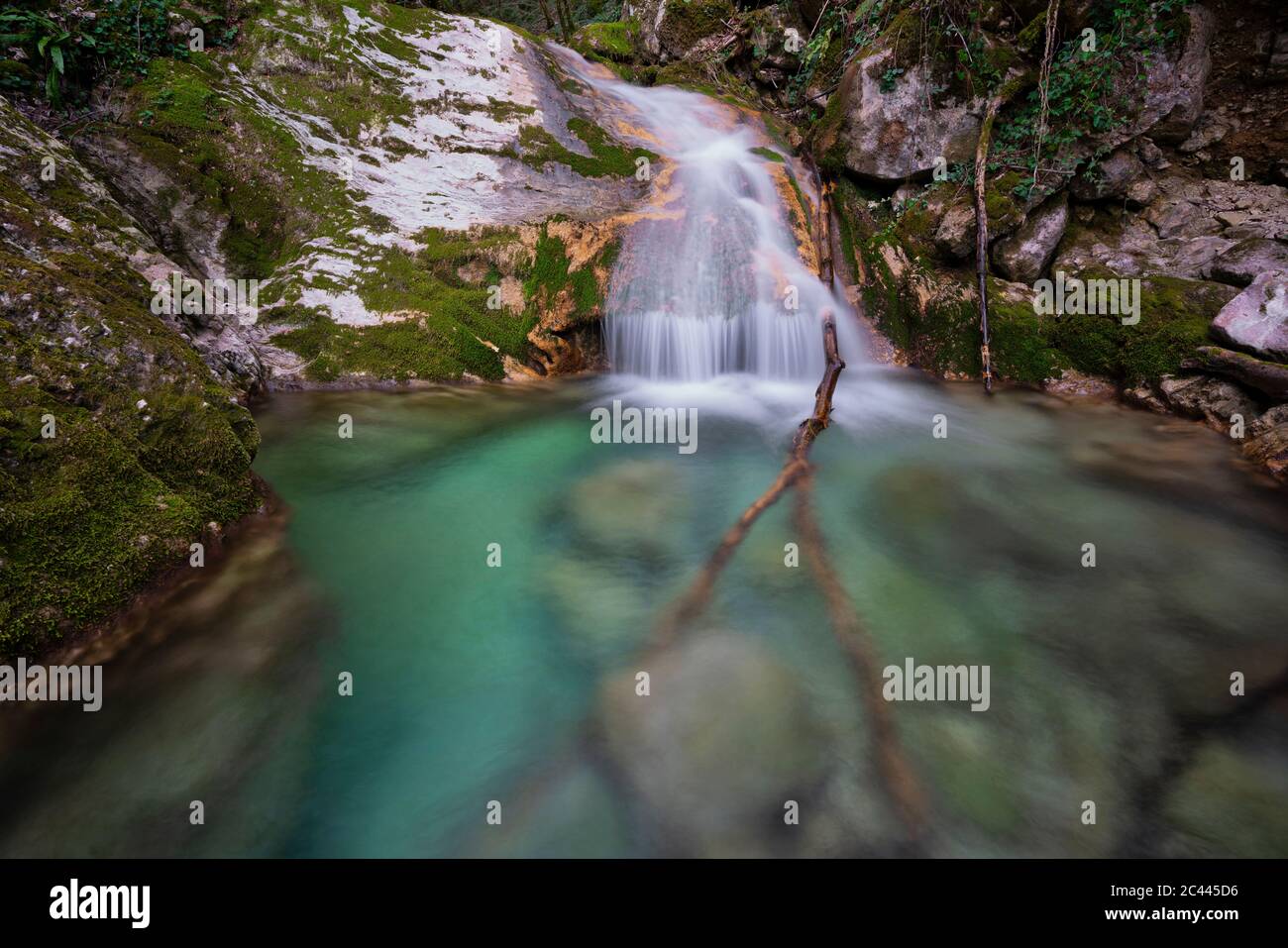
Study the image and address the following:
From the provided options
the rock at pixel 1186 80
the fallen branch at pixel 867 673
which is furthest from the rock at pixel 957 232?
the fallen branch at pixel 867 673

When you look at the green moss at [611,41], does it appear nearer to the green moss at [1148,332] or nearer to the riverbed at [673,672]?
the green moss at [1148,332]

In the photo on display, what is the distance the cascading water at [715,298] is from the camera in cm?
808

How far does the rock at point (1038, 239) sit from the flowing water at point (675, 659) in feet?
8.98

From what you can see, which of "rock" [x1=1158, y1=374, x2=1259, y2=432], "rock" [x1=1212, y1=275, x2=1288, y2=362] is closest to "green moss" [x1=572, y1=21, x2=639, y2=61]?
"rock" [x1=1212, y1=275, x2=1288, y2=362]

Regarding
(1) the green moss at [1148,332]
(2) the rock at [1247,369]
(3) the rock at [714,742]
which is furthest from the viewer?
(1) the green moss at [1148,332]

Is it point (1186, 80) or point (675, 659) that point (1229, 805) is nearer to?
point (675, 659)

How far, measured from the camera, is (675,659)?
11.5 ft

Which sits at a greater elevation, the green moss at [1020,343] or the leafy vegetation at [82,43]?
the leafy vegetation at [82,43]

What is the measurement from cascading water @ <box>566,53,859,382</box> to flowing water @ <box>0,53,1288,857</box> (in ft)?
6.72

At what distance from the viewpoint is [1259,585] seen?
13.7 ft

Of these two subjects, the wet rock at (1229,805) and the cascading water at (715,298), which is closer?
the wet rock at (1229,805)

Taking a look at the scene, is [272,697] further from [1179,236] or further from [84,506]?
[1179,236]

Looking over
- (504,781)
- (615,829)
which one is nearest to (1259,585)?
(615,829)

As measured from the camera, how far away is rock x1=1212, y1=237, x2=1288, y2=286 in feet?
21.2
